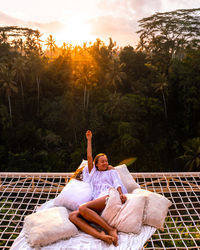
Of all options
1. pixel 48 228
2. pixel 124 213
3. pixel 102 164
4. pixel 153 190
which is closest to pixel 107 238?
pixel 124 213

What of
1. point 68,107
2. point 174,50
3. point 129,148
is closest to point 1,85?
point 68,107

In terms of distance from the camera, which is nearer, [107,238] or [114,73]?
[107,238]

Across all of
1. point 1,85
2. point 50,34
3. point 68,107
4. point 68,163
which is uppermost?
point 50,34

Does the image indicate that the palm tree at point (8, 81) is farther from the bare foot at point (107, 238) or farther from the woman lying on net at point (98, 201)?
the bare foot at point (107, 238)

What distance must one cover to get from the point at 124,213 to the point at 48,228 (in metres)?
0.52

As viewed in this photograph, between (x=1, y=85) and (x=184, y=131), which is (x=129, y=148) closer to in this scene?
(x=184, y=131)

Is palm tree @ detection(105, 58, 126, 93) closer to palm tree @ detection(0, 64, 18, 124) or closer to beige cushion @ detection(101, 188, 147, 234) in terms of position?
Answer: palm tree @ detection(0, 64, 18, 124)

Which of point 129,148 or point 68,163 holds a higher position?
point 129,148

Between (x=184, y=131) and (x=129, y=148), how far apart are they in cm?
322

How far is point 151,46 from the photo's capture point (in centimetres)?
1374

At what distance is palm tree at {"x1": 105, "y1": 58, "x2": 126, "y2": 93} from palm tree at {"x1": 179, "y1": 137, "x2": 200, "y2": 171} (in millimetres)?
4831

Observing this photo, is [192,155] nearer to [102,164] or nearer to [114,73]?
[114,73]

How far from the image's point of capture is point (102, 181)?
2057 millimetres

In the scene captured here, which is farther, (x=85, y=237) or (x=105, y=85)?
(x=105, y=85)
